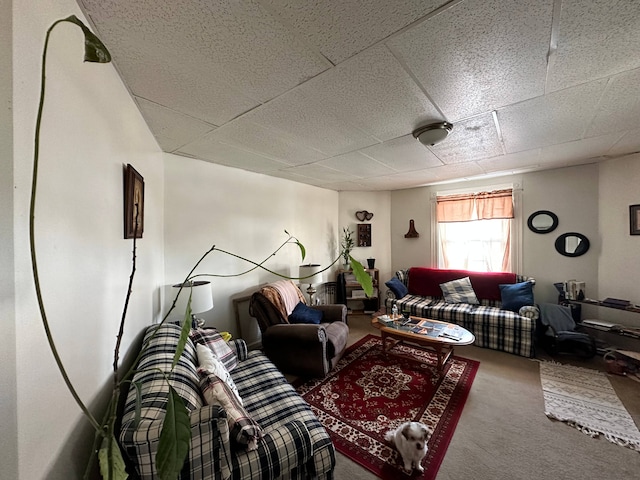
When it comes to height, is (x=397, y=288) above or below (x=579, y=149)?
below

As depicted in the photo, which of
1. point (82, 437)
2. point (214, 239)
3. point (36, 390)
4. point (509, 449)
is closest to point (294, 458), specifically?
point (82, 437)

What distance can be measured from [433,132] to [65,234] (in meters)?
2.19

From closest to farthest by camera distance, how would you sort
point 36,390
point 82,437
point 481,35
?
1. point 36,390
2. point 82,437
3. point 481,35

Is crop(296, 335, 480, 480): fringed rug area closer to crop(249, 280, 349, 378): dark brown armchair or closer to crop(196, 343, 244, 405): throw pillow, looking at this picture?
crop(249, 280, 349, 378): dark brown armchair

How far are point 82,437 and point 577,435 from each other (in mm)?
2865

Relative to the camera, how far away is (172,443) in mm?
486

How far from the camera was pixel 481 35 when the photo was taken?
3.43 ft

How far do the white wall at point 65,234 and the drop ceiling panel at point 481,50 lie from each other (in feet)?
4.05

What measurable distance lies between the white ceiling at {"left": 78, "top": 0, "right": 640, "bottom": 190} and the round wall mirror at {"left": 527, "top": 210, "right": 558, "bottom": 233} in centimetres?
120

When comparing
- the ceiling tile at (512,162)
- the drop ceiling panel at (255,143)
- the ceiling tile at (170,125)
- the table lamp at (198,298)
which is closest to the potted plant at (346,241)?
the drop ceiling panel at (255,143)

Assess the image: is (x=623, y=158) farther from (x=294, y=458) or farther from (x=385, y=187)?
(x=294, y=458)

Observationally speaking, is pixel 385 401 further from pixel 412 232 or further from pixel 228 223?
pixel 412 232

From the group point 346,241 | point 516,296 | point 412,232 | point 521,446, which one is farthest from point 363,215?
point 521,446


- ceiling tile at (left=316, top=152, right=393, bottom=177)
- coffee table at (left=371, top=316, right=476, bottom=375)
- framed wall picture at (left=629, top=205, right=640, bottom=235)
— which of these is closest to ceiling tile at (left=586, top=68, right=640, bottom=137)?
framed wall picture at (left=629, top=205, right=640, bottom=235)
